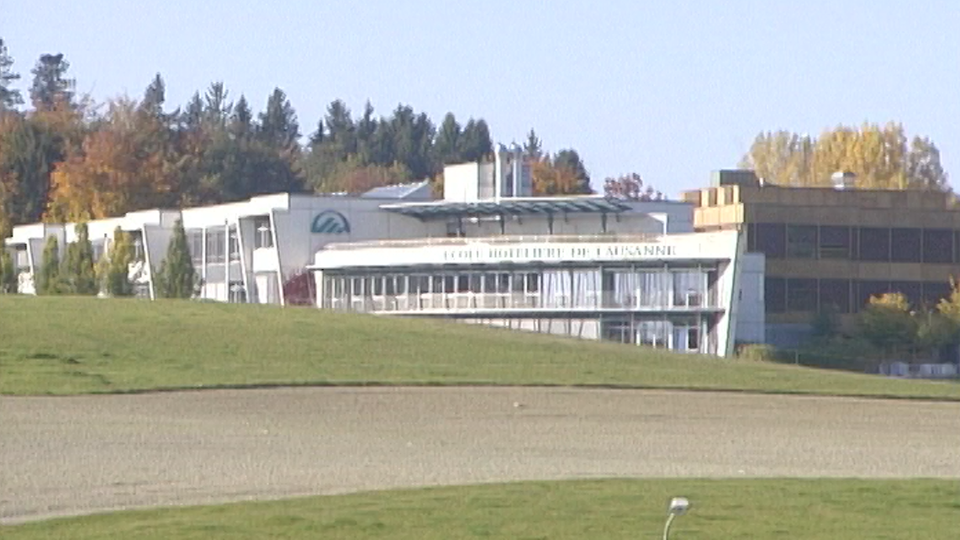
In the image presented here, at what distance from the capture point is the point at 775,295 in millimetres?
110688

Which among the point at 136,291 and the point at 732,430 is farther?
the point at 136,291

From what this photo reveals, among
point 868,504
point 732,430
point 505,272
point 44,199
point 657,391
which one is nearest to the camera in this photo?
point 868,504

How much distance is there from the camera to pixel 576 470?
32.7 m

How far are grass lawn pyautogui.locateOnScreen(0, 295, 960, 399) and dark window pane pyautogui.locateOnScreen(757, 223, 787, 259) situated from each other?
4344cm

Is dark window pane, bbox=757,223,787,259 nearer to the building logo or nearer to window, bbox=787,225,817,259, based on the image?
window, bbox=787,225,817,259

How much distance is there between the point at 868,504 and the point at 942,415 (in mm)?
21388

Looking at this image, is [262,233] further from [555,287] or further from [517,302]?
[555,287]

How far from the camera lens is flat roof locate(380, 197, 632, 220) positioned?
97.6 metres

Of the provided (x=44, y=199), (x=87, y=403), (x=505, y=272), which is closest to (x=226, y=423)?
(x=87, y=403)

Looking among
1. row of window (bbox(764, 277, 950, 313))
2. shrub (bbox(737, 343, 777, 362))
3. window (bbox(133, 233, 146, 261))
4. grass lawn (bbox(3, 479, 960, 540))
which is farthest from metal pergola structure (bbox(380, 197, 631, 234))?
grass lawn (bbox(3, 479, 960, 540))

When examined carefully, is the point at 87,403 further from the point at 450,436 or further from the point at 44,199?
the point at 44,199

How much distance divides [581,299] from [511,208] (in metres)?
8.91

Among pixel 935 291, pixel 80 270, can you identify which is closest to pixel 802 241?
pixel 935 291

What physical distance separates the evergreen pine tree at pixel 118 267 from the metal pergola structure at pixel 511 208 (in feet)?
42.7
